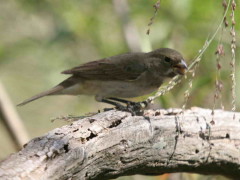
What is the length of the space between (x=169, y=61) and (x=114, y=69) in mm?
602

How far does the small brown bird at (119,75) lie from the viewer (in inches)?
235

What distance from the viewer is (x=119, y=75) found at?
6102 millimetres

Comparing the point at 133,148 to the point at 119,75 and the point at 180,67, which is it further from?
the point at 119,75

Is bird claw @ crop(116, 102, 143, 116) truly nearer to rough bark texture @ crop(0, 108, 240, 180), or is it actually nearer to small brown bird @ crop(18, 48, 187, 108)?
→ rough bark texture @ crop(0, 108, 240, 180)

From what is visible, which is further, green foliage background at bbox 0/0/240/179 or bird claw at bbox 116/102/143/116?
green foliage background at bbox 0/0/240/179

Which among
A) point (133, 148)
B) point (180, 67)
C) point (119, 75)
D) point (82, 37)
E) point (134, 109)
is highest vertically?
point (82, 37)

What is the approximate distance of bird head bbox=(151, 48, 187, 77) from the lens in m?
5.73

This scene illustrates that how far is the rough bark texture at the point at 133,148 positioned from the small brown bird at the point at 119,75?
5.45 feet

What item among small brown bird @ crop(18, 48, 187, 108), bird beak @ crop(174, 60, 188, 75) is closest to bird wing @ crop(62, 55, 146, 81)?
small brown bird @ crop(18, 48, 187, 108)

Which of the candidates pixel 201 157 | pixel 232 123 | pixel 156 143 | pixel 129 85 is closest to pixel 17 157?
pixel 156 143

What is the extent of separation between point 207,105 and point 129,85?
918 mm

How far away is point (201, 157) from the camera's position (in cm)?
396

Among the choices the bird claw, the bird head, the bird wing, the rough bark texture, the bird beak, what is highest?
the bird wing

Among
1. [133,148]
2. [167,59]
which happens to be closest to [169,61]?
[167,59]
